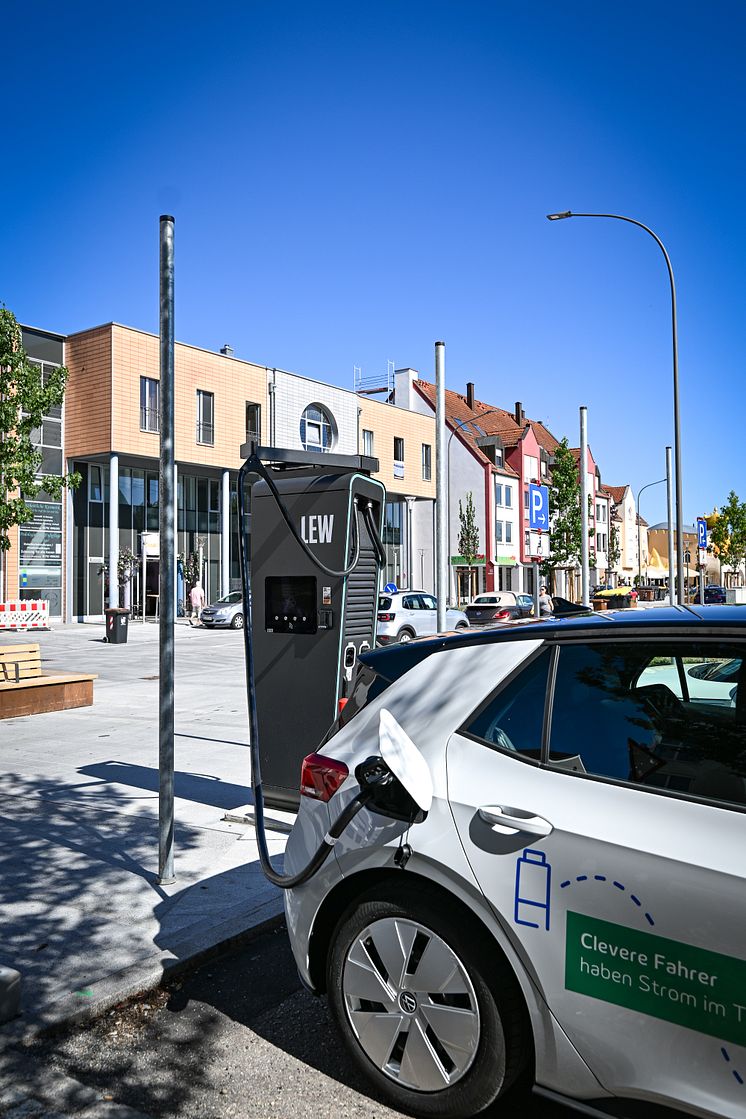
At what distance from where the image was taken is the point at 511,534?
195 feet

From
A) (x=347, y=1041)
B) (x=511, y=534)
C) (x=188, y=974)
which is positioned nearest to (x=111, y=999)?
(x=188, y=974)

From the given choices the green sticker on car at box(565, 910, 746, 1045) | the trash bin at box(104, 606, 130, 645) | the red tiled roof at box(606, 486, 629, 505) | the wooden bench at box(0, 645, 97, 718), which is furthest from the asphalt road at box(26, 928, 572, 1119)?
the red tiled roof at box(606, 486, 629, 505)

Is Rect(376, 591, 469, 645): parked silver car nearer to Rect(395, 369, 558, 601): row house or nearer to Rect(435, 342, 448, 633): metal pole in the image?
Rect(435, 342, 448, 633): metal pole

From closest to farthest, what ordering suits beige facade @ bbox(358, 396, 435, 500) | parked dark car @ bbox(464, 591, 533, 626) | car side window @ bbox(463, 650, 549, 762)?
car side window @ bbox(463, 650, 549, 762)
parked dark car @ bbox(464, 591, 533, 626)
beige facade @ bbox(358, 396, 435, 500)

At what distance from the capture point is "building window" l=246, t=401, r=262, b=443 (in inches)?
1670

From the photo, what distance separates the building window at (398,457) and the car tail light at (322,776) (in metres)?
48.0

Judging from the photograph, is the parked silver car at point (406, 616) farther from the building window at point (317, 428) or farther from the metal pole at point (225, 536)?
the building window at point (317, 428)

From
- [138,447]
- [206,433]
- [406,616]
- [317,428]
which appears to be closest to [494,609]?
[406,616]

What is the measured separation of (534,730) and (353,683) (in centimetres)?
103

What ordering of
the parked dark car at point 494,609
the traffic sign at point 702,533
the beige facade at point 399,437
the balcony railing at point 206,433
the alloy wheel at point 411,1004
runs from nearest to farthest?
the alloy wheel at point 411,1004 < the traffic sign at point 702,533 < the parked dark car at point 494,609 < the balcony railing at point 206,433 < the beige facade at point 399,437

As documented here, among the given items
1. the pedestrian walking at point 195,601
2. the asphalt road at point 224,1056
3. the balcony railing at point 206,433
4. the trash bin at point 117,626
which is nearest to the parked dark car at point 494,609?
the trash bin at point 117,626

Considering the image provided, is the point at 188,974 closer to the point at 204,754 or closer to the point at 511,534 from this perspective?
the point at 204,754

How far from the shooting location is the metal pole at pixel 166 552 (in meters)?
4.75

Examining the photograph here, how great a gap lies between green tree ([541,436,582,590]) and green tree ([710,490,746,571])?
9722 millimetres
